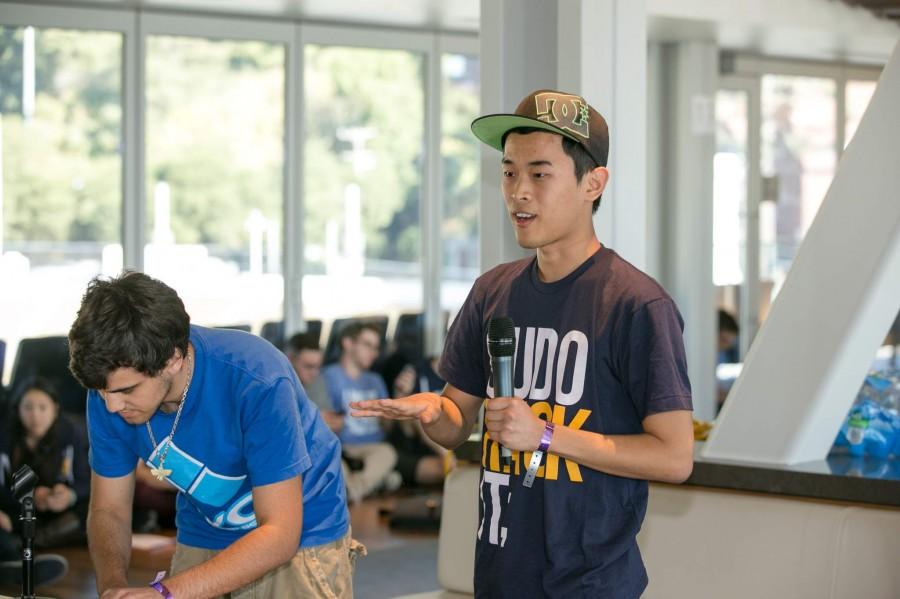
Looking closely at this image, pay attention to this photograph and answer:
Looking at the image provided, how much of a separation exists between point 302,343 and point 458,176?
207 cm

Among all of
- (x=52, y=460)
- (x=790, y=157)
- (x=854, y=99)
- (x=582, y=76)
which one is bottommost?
(x=52, y=460)

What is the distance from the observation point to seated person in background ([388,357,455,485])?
822 centimetres

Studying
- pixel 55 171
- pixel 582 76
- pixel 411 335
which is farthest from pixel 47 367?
pixel 582 76

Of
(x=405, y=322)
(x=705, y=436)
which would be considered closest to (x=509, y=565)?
(x=705, y=436)

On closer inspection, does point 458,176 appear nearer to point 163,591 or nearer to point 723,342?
point 723,342

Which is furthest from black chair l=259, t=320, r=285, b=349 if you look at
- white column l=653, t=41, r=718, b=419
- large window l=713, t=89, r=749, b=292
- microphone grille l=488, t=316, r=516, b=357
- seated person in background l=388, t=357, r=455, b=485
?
microphone grille l=488, t=316, r=516, b=357

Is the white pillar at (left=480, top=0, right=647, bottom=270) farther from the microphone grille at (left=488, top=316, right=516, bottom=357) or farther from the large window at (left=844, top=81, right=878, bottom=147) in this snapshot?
the large window at (left=844, top=81, right=878, bottom=147)

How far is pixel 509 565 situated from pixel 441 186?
23.6 feet

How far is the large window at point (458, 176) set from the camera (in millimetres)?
9070

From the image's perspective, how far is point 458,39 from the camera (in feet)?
29.5

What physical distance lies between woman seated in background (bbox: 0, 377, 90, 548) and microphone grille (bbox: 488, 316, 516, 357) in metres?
4.96

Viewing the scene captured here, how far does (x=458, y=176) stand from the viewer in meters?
9.19

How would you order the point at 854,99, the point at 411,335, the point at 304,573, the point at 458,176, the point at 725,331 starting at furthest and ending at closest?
the point at 854,99, the point at 458,176, the point at 411,335, the point at 725,331, the point at 304,573

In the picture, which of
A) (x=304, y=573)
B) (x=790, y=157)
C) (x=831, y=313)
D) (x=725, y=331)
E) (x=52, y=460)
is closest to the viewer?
(x=304, y=573)
